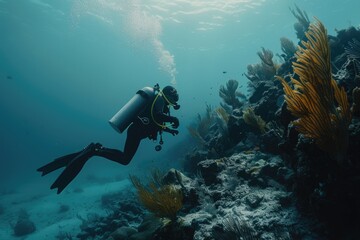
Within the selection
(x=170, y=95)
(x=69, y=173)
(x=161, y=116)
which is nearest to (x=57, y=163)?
(x=69, y=173)

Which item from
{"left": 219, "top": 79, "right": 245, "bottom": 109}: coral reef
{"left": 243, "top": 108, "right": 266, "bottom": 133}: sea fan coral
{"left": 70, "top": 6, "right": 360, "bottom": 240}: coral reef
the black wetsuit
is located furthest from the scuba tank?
{"left": 219, "top": 79, "right": 245, "bottom": 109}: coral reef

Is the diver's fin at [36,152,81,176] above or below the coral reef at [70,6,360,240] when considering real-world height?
above

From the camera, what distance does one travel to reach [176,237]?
3939mm

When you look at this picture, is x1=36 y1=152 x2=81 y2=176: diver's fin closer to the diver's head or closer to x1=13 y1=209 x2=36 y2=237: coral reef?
the diver's head

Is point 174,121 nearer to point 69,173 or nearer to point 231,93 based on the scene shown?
point 69,173

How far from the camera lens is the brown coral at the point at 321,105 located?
286 cm

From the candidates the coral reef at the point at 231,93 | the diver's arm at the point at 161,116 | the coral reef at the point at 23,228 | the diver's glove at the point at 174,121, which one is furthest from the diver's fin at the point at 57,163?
the coral reef at the point at 23,228

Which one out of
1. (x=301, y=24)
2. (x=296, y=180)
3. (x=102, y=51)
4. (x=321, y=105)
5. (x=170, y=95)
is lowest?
(x=296, y=180)

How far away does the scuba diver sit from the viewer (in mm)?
6230

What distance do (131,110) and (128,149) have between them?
1176 mm

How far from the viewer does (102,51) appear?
185 feet

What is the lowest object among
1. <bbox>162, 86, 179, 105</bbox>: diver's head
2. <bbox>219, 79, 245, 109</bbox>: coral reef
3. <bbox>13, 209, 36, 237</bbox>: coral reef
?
<bbox>13, 209, 36, 237</bbox>: coral reef

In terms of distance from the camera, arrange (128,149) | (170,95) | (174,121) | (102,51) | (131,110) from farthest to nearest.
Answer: (102,51) → (128,149) → (170,95) → (131,110) → (174,121)

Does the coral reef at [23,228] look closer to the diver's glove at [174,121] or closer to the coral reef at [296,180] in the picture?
the coral reef at [296,180]
